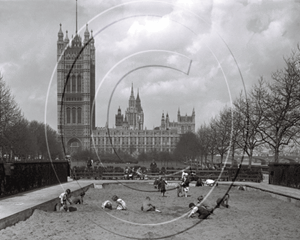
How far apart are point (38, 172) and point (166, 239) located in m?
15.2

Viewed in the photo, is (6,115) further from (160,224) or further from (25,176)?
(160,224)

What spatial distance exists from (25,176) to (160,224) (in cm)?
1099

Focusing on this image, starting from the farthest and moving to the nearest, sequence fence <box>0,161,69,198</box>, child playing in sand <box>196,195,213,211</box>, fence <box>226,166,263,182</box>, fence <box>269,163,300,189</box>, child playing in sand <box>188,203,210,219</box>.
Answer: fence <box>226,166,263,182</box> < fence <box>269,163,300,189</box> < fence <box>0,161,69,198</box> < child playing in sand <box>196,195,213,211</box> < child playing in sand <box>188,203,210,219</box>

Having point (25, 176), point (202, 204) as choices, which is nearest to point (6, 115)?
point (25, 176)

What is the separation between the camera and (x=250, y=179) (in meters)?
33.1

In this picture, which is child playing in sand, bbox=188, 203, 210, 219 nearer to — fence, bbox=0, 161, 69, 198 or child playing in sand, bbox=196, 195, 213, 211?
child playing in sand, bbox=196, 195, 213, 211

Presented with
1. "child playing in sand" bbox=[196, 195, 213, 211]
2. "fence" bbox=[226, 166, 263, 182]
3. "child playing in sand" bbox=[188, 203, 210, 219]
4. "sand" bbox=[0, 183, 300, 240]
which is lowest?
"sand" bbox=[0, 183, 300, 240]

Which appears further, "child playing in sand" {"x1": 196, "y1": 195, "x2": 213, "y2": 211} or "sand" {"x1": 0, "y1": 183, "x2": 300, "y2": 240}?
"child playing in sand" {"x1": 196, "y1": 195, "x2": 213, "y2": 211}

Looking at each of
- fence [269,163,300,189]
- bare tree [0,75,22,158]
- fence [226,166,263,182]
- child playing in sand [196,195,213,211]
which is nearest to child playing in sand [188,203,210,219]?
child playing in sand [196,195,213,211]

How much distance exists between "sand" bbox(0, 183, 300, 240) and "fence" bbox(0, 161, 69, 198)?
3.93 metres

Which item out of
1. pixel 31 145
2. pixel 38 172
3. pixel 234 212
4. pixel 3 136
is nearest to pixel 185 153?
pixel 31 145

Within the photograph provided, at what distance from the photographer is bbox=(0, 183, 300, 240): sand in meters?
11.5

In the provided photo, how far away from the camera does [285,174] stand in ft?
88.3

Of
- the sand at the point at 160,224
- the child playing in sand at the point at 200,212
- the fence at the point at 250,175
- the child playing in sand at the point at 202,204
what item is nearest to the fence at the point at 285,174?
the fence at the point at 250,175
